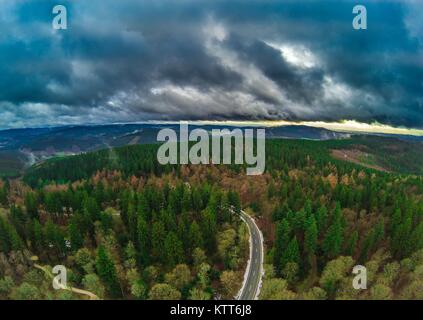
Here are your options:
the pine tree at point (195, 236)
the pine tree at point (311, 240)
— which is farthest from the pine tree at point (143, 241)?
the pine tree at point (311, 240)

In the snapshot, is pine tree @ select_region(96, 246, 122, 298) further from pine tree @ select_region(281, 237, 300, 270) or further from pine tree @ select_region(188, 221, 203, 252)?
pine tree @ select_region(281, 237, 300, 270)

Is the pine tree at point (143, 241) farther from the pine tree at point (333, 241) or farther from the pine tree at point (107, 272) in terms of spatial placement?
the pine tree at point (333, 241)

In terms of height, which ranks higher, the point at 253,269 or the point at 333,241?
the point at 333,241

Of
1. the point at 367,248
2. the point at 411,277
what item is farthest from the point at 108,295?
the point at 411,277

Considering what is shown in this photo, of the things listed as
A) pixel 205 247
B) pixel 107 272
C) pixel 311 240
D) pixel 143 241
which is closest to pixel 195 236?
pixel 205 247

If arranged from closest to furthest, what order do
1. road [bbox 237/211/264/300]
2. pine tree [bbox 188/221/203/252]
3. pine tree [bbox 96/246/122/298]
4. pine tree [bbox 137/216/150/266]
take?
pine tree [bbox 96/246/122/298] → road [bbox 237/211/264/300] → pine tree [bbox 137/216/150/266] → pine tree [bbox 188/221/203/252]

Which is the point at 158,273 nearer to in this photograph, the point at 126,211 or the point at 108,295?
the point at 108,295

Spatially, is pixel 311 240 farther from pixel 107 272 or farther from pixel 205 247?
pixel 107 272

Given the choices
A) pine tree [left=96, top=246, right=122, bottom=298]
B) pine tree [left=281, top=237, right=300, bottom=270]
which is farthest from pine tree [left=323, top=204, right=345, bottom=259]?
pine tree [left=96, top=246, right=122, bottom=298]

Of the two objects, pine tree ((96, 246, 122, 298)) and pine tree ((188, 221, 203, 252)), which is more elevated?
pine tree ((188, 221, 203, 252))
